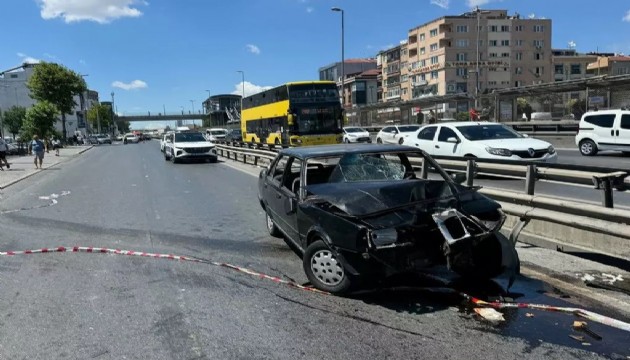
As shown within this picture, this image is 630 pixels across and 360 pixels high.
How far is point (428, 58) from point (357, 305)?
99.6 meters

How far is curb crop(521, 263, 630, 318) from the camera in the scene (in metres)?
4.41

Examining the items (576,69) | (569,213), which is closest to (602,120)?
(569,213)

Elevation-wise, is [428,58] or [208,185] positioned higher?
[428,58]

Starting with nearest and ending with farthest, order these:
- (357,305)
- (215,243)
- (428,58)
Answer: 1. (357,305)
2. (215,243)
3. (428,58)

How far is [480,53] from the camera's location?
97.6 metres

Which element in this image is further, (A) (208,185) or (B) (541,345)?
(A) (208,185)

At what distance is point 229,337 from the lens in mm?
3947

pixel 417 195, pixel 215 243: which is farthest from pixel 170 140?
pixel 417 195

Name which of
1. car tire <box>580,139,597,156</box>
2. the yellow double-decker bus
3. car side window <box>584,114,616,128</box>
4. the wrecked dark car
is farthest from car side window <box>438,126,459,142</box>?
the yellow double-decker bus

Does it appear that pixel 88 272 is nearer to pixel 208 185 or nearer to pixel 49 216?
pixel 49 216

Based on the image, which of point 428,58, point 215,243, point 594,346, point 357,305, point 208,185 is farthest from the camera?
point 428,58

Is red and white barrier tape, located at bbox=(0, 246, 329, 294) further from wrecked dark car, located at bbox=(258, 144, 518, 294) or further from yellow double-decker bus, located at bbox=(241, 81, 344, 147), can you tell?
yellow double-decker bus, located at bbox=(241, 81, 344, 147)

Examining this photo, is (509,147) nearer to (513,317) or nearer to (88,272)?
(513,317)

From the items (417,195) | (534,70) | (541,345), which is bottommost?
(541,345)
